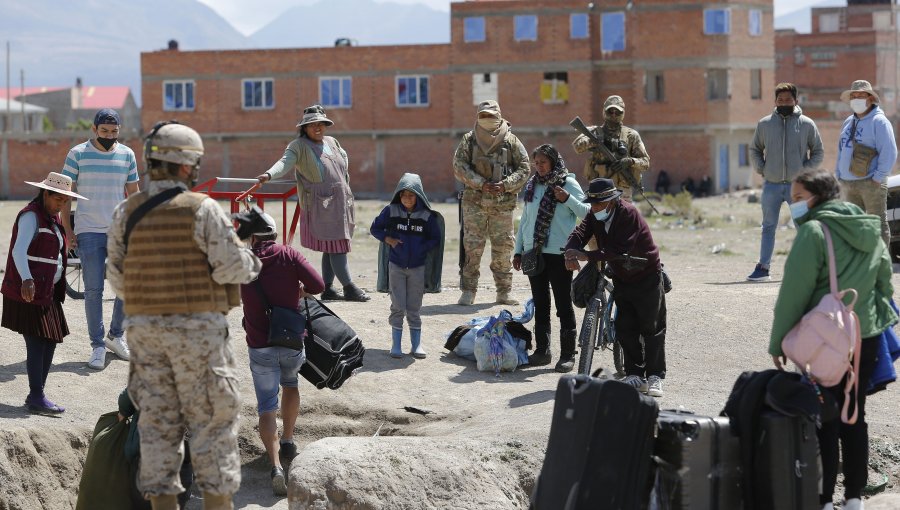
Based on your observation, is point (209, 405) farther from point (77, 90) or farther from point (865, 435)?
point (77, 90)

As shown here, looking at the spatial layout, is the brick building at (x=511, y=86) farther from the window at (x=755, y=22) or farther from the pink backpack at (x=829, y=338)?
the pink backpack at (x=829, y=338)

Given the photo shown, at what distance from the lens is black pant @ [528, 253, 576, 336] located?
32.9 feet

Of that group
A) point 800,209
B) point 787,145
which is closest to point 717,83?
point 787,145

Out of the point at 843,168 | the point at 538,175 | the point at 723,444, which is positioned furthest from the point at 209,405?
the point at 843,168

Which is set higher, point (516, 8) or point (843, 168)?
point (516, 8)

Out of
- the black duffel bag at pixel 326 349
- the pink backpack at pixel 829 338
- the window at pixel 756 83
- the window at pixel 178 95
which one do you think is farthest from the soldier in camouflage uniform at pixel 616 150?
the window at pixel 178 95

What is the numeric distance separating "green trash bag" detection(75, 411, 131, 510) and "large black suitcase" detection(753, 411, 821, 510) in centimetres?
347

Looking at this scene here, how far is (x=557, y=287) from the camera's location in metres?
10.1

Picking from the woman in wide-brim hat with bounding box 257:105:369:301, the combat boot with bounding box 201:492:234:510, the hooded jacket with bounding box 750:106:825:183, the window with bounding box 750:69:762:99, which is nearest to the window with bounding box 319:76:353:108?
the window with bounding box 750:69:762:99

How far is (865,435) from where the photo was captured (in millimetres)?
6523

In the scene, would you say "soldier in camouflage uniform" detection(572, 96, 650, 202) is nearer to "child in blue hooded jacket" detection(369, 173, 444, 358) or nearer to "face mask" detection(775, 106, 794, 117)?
"face mask" detection(775, 106, 794, 117)

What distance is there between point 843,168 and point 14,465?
8233mm

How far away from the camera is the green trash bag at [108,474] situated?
700 centimetres

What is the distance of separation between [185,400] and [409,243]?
4.65 m
